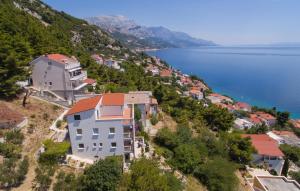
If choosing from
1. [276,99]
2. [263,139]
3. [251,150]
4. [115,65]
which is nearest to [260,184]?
[251,150]

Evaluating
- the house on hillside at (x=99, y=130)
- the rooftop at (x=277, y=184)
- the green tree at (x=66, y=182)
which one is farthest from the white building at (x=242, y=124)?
the green tree at (x=66, y=182)

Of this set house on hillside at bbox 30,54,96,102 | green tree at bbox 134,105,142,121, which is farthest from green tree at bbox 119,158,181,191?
house on hillside at bbox 30,54,96,102

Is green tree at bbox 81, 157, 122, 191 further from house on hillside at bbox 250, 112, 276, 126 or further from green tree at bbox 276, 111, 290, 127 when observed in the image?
green tree at bbox 276, 111, 290, 127

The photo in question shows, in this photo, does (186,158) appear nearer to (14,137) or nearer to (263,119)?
(14,137)

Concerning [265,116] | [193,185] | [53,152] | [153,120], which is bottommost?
[265,116]

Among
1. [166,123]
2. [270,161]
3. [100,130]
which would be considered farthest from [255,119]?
[100,130]
